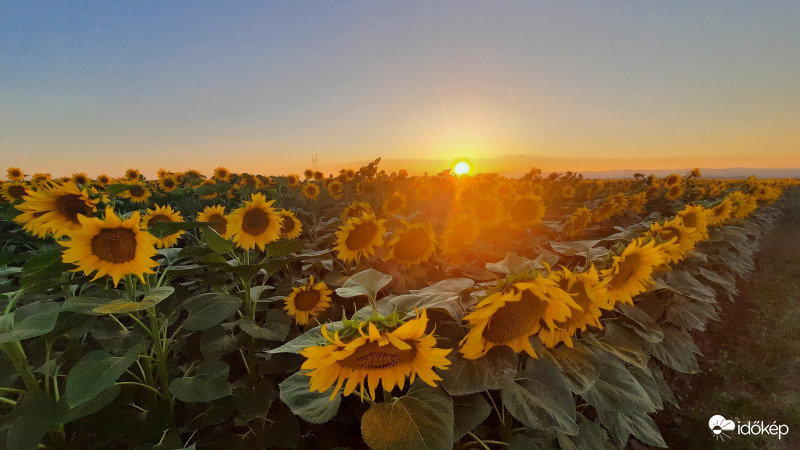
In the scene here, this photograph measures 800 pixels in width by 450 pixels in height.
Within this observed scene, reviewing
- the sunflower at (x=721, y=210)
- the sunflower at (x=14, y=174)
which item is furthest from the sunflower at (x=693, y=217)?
the sunflower at (x=14, y=174)

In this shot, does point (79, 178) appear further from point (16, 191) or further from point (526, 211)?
point (526, 211)

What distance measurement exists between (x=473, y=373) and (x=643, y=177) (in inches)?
402

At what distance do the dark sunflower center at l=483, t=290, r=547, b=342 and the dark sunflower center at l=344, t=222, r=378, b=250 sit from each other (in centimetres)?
174

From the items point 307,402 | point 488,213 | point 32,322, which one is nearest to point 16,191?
point 32,322

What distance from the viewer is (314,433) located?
2.46 meters

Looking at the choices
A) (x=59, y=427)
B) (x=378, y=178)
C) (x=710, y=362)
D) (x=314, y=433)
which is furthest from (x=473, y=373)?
(x=378, y=178)

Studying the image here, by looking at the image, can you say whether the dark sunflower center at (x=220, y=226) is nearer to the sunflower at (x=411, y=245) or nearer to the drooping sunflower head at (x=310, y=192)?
the sunflower at (x=411, y=245)

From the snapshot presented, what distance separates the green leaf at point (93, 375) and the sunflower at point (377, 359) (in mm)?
845

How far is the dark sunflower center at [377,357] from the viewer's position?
1140 mm

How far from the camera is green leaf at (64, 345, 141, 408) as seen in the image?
4.62 feet

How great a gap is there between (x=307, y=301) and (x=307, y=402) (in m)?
1.26

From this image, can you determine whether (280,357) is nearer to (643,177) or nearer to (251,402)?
(251,402)

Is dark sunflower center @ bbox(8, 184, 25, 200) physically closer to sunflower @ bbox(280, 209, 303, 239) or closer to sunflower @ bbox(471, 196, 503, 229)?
sunflower @ bbox(280, 209, 303, 239)

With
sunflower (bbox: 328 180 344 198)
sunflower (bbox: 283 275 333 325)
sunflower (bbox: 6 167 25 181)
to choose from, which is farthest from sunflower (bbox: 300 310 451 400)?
sunflower (bbox: 6 167 25 181)
